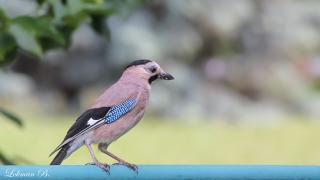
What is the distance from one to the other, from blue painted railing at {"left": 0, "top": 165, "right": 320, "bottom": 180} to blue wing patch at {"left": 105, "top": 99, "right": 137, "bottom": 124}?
431mm

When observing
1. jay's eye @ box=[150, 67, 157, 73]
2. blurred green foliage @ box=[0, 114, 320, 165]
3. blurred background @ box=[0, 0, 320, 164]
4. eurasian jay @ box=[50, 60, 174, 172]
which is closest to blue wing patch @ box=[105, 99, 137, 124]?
eurasian jay @ box=[50, 60, 174, 172]

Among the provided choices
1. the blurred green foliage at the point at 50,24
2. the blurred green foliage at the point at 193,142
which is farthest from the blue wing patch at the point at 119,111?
the blurred green foliage at the point at 193,142

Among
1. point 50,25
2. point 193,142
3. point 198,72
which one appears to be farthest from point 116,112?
point 198,72

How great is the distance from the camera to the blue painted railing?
9.55 ft

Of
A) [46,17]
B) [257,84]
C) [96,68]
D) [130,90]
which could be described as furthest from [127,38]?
[130,90]

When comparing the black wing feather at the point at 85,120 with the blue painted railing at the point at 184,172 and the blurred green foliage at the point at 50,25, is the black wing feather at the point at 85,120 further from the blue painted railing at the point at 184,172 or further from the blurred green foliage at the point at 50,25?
the blurred green foliage at the point at 50,25

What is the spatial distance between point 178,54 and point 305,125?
6.95 feet

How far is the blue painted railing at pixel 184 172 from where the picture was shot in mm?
2912

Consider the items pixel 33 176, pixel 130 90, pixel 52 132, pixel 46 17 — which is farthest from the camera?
pixel 52 132

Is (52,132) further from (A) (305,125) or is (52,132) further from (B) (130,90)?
(B) (130,90)

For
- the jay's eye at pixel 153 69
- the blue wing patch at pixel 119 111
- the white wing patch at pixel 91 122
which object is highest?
the jay's eye at pixel 153 69

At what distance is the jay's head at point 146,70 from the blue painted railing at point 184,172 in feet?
1.55

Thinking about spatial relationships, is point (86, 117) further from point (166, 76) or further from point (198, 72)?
point (198, 72)

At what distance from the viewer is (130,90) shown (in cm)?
339
